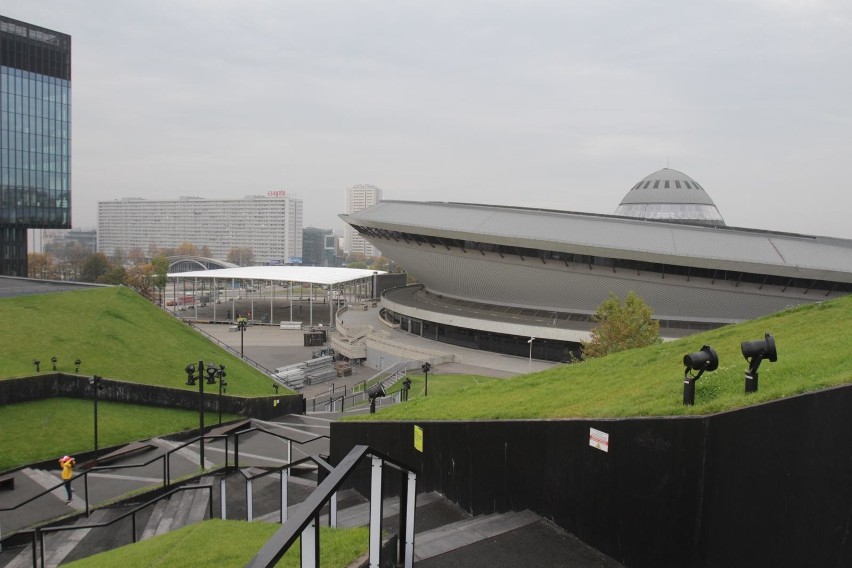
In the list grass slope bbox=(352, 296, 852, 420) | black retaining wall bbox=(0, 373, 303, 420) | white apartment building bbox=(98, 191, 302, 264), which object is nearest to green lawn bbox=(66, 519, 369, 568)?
grass slope bbox=(352, 296, 852, 420)

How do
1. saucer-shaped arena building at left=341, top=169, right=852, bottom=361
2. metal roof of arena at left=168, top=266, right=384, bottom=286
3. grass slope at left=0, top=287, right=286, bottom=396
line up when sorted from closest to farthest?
grass slope at left=0, top=287, right=286, bottom=396 < saucer-shaped arena building at left=341, top=169, right=852, bottom=361 < metal roof of arena at left=168, top=266, right=384, bottom=286

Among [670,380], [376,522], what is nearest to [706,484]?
[376,522]

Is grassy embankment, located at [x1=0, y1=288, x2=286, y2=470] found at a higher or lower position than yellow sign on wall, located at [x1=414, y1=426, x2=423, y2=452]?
lower

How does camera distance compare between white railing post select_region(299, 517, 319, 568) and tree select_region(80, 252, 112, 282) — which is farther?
tree select_region(80, 252, 112, 282)

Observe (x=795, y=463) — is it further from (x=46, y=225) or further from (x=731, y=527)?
(x=46, y=225)

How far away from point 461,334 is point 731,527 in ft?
113

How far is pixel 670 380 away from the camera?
260 inches

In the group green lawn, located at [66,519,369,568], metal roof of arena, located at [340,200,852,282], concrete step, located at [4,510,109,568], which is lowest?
concrete step, located at [4,510,109,568]

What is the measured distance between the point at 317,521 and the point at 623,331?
19448 millimetres

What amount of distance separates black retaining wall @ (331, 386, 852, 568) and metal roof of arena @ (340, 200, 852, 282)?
28624 millimetres

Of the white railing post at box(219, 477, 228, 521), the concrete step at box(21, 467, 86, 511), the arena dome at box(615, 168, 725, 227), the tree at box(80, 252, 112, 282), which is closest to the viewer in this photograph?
the white railing post at box(219, 477, 228, 521)

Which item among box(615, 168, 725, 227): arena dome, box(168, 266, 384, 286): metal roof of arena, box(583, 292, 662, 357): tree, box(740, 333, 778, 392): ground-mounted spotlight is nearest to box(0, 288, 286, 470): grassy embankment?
box(583, 292, 662, 357): tree

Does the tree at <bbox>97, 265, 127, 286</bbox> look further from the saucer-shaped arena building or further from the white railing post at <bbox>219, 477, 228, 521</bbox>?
the white railing post at <bbox>219, 477, 228, 521</bbox>

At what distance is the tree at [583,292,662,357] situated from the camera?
806 inches
